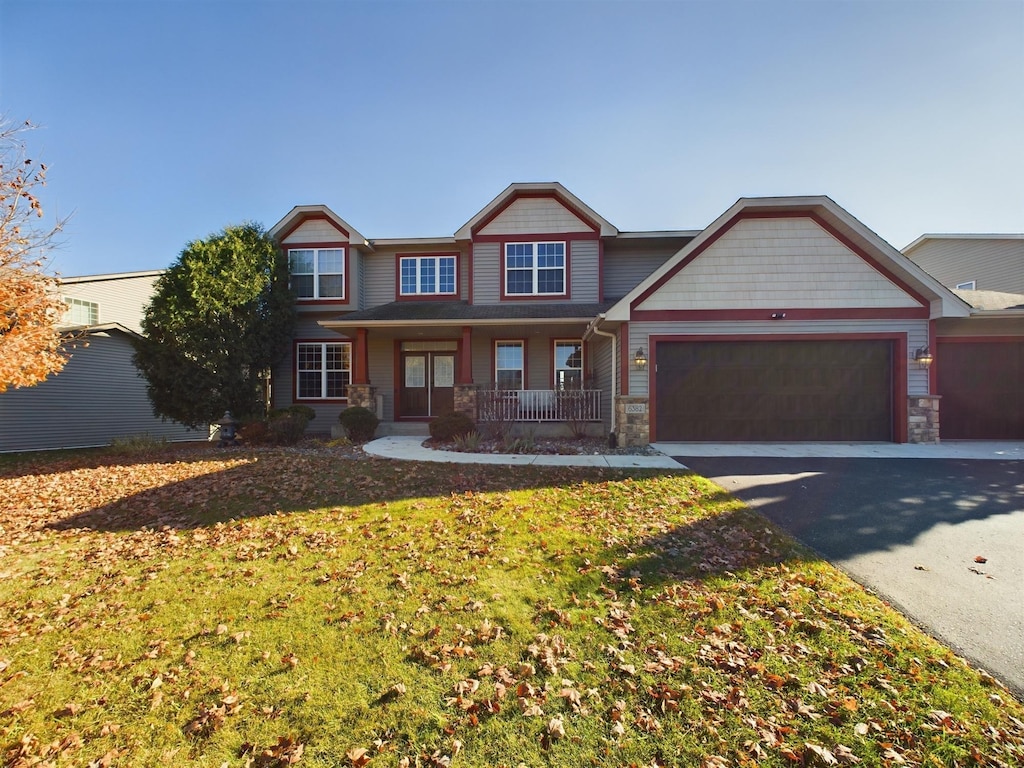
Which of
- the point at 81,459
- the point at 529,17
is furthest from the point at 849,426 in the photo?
the point at 81,459

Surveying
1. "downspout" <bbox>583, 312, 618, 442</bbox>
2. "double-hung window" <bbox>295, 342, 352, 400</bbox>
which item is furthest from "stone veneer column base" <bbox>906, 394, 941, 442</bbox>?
"double-hung window" <bbox>295, 342, 352, 400</bbox>

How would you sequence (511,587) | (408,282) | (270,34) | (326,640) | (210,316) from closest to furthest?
(326,640), (511,587), (270,34), (210,316), (408,282)

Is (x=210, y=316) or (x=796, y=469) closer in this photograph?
(x=796, y=469)

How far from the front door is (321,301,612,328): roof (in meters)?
1.66

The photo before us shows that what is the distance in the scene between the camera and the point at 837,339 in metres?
10.7

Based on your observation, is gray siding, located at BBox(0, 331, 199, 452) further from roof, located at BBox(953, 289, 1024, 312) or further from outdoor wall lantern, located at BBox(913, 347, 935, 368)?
roof, located at BBox(953, 289, 1024, 312)

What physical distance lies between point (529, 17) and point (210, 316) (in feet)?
36.0

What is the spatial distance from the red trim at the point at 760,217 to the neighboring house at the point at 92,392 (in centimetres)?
1452

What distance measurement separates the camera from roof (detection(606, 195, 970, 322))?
10148 mm

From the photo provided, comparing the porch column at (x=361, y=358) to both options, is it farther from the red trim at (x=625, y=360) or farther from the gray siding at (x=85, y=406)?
the gray siding at (x=85, y=406)

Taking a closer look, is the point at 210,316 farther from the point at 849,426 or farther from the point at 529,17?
the point at 849,426

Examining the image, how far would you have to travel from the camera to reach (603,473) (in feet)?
26.0

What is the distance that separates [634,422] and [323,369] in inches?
411

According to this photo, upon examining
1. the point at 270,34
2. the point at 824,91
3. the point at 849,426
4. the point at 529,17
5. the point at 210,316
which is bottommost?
the point at 849,426
